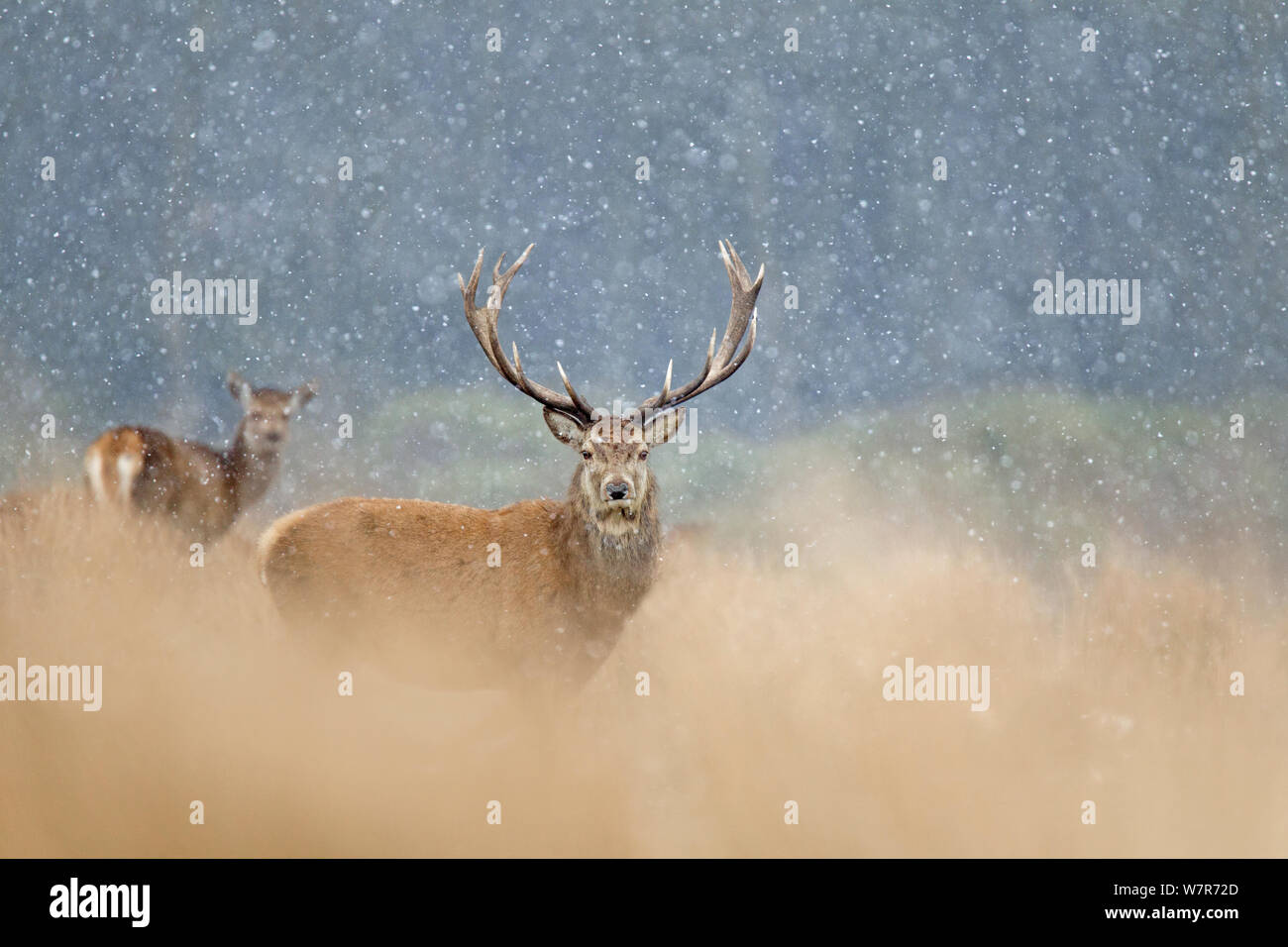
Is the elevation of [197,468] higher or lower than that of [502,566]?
higher

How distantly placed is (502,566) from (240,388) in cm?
315

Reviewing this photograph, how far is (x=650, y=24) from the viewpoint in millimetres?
9305

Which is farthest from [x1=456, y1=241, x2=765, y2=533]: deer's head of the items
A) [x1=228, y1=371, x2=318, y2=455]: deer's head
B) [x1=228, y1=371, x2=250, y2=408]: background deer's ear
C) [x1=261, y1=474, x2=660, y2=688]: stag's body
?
[x1=228, y1=371, x2=250, y2=408]: background deer's ear

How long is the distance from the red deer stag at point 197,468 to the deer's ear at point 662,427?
3.28 meters

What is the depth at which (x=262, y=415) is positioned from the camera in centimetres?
774

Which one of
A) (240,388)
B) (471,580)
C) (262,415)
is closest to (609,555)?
(471,580)

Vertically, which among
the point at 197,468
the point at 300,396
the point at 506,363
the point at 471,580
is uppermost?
the point at 300,396

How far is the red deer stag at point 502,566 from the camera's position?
5395 mm

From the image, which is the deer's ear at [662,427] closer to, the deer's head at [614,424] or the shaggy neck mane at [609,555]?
Answer: the deer's head at [614,424]

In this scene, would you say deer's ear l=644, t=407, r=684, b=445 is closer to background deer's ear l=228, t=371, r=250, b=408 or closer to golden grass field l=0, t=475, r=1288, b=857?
golden grass field l=0, t=475, r=1288, b=857

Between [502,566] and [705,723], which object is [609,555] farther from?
[705,723]

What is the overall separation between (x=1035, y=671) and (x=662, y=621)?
91.4 inches

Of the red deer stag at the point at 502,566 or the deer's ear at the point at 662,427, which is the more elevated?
the deer's ear at the point at 662,427

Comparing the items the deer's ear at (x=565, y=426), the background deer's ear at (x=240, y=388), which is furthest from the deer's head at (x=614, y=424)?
the background deer's ear at (x=240, y=388)
